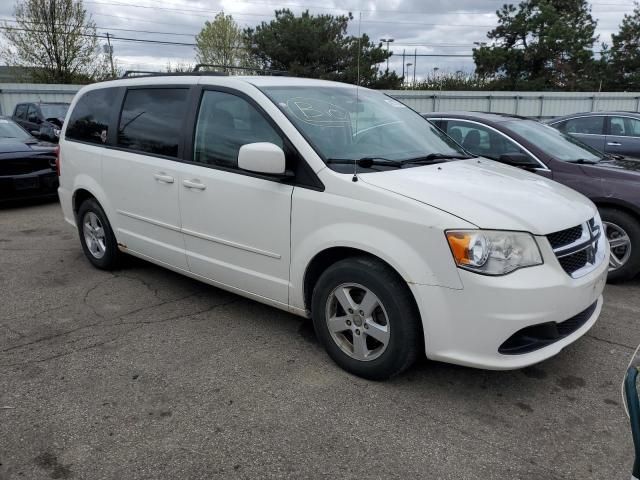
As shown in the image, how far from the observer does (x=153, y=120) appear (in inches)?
174

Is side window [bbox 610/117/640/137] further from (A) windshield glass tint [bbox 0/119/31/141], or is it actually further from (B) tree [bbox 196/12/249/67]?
(B) tree [bbox 196/12/249/67]

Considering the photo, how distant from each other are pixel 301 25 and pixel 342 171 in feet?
112

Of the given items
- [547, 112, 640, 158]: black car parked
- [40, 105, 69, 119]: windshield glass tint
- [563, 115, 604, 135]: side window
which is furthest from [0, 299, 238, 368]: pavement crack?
[40, 105, 69, 119]: windshield glass tint

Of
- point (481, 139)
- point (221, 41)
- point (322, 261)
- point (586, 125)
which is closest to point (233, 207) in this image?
point (322, 261)

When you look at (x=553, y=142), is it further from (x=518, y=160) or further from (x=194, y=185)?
(x=194, y=185)

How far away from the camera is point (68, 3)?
26.2 m

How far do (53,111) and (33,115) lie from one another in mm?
568

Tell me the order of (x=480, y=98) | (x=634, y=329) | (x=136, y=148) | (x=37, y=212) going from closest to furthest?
(x=634, y=329)
(x=136, y=148)
(x=37, y=212)
(x=480, y=98)

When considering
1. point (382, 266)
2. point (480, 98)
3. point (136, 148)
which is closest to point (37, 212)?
point (136, 148)

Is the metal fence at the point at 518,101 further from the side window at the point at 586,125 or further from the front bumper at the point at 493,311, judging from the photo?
the front bumper at the point at 493,311

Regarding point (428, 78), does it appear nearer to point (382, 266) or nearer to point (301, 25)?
point (301, 25)

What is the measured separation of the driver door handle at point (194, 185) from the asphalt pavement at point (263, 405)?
3.36 ft

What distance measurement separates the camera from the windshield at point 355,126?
351 centimetres

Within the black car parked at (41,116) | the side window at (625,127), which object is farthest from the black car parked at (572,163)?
the black car parked at (41,116)
